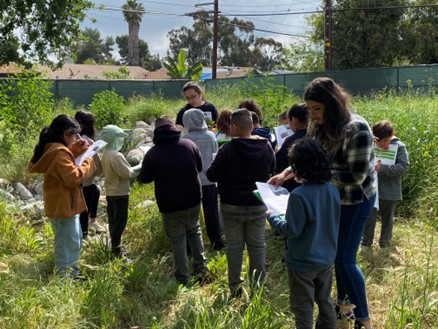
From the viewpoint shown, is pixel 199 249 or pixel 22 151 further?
pixel 22 151

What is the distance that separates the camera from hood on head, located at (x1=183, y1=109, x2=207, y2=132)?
4.51 meters

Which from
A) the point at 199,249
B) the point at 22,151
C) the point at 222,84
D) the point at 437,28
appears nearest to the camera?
the point at 199,249

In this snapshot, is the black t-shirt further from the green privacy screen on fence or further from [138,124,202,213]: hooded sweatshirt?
the green privacy screen on fence

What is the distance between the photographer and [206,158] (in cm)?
468

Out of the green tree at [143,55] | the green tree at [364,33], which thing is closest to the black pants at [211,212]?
the green tree at [364,33]

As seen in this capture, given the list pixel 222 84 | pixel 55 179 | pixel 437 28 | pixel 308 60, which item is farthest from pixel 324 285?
pixel 308 60

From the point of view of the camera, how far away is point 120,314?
349cm

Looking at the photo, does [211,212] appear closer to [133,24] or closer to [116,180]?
[116,180]

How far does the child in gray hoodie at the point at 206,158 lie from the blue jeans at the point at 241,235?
42.6 inches

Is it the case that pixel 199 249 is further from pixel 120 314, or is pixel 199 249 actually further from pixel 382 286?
pixel 382 286

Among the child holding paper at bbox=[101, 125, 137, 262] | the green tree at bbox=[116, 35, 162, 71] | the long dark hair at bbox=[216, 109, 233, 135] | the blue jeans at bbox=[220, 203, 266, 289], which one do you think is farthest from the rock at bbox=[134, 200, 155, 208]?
the green tree at bbox=[116, 35, 162, 71]

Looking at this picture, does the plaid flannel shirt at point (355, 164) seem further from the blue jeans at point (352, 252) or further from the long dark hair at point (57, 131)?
the long dark hair at point (57, 131)

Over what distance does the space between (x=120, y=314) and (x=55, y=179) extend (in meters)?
1.34

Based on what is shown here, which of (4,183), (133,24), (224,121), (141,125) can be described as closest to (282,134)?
(224,121)
